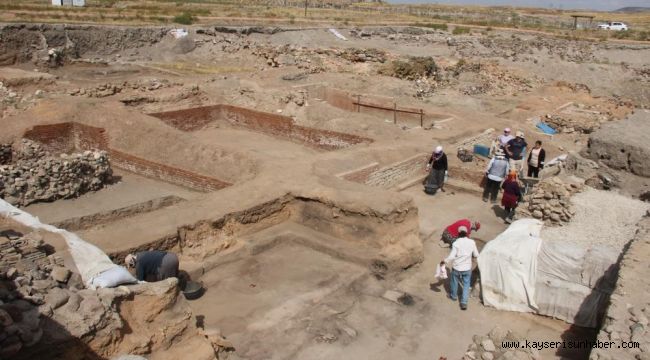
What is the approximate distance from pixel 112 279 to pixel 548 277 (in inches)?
203

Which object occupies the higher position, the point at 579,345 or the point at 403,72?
the point at 403,72

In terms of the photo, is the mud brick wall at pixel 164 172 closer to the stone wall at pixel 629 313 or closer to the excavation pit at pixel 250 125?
the excavation pit at pixel 250 125

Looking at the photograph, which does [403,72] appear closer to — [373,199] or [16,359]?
[373,199]

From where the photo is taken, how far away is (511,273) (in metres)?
6.83

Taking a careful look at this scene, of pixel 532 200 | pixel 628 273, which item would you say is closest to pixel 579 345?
pixel 628 273

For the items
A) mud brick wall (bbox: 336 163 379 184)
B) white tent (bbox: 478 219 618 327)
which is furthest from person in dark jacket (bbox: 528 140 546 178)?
white tent (bbox: 478 219 618 327)

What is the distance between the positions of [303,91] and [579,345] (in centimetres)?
1183

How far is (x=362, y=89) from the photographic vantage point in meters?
18.8

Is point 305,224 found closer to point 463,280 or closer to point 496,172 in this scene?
point 463,280

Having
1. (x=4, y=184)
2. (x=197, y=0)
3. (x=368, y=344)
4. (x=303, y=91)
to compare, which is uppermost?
(x=197, y=0)

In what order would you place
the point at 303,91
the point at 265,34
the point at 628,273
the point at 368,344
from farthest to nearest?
the point at 265,34
the point at 303,91
the point at 368,344
the point at 628,273

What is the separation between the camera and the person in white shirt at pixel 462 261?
6688mm

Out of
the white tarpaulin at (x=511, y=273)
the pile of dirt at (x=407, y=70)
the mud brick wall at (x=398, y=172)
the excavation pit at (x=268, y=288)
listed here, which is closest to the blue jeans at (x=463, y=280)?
the white tarpaulin at (x=511, y=273)

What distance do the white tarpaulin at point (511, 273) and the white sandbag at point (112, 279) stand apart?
4.45m
